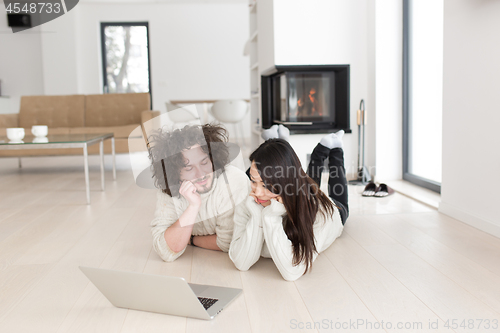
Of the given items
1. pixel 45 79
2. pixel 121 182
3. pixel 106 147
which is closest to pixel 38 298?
pixel 121 182

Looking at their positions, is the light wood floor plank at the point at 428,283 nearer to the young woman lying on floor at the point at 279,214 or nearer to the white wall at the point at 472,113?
the young woman lying on floor at the point at 279,214

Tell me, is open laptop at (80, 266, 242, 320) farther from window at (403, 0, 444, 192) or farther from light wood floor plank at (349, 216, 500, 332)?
window at (403, 0, 444, 192)

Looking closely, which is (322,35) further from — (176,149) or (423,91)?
(176,149)

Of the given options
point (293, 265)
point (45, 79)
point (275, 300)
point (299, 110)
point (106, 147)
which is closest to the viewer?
point (275, 300)

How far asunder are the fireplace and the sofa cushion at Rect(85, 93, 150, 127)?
6.67ft

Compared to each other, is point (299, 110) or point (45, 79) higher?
point (45, 79)

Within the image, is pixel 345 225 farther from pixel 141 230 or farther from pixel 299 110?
pixel 299 110

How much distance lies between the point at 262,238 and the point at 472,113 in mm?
1275

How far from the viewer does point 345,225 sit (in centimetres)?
225

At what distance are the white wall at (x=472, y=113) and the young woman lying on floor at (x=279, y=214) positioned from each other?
911 mm

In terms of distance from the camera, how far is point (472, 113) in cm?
215

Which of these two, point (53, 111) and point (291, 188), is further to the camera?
point (53, 111)

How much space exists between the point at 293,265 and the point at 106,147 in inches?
127

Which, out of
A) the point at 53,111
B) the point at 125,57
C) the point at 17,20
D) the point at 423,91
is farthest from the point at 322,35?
the point at 17,20
